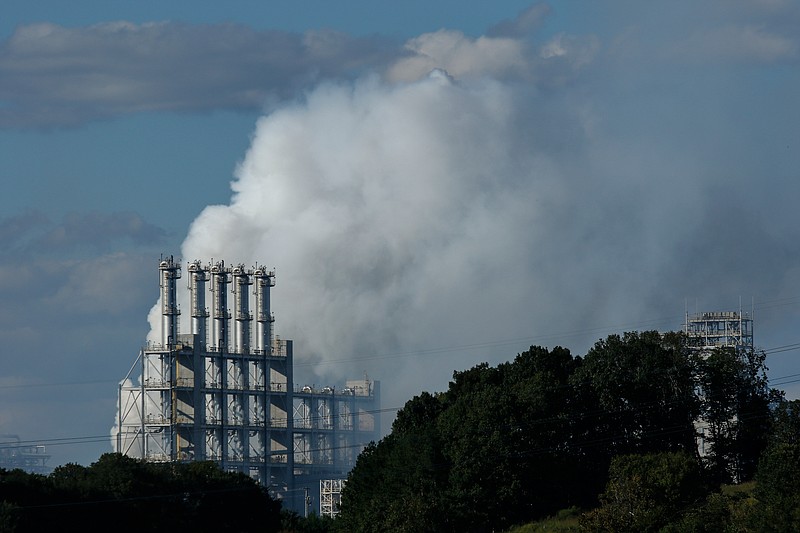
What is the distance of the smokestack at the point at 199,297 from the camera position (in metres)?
152

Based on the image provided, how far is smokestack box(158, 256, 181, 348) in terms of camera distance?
14700cm

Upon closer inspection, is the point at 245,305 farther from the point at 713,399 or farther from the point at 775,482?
the point at 775,482

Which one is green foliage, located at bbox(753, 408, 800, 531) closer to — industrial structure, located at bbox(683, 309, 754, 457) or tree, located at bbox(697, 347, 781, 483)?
tree, located at bbox(697, 347, 781, 483)

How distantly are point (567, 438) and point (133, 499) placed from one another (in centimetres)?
3472

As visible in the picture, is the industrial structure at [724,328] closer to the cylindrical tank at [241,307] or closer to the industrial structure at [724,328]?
the industrial structure at [724,328]

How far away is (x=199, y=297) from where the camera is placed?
505 ft

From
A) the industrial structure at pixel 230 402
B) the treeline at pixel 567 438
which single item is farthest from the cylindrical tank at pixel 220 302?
the treeline at pixel 567 438

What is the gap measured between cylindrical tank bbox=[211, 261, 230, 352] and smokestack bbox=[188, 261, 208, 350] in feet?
6.08

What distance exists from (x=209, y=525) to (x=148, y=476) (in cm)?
742

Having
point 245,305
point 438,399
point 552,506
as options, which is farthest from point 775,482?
point 245,305

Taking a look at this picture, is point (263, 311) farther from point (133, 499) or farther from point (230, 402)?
point (133, 499)

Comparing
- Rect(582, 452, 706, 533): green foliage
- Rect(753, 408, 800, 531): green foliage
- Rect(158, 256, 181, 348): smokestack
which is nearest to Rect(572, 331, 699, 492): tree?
Rect(753, 408, 800, 531): green foliage

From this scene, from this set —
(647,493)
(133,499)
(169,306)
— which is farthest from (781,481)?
(169,306)

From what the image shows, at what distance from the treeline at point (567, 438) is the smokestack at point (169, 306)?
41850 mm
